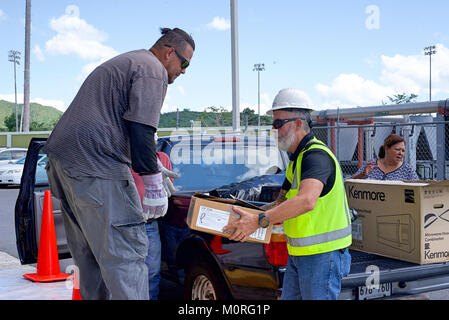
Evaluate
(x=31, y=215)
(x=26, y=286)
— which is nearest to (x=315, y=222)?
(x=31, y=215)

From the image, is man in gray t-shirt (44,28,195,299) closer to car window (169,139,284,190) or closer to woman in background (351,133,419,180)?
car window (169,139,284,190)

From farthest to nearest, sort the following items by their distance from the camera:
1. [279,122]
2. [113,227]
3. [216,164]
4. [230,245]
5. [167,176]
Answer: [216,164], [167,176], [230,245], [279,122], [113,227]

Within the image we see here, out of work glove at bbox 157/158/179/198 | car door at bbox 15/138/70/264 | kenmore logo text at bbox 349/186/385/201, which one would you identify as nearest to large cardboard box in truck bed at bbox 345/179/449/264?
kenmore logo text at bbox 349/186/385/201

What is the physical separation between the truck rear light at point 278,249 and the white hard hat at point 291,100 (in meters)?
0.87

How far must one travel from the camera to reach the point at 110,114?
3092mm

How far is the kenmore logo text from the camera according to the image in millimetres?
4230

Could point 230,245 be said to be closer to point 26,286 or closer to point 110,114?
point 110,114

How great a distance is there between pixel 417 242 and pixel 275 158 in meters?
2.08

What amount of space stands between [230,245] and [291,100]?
1.30m

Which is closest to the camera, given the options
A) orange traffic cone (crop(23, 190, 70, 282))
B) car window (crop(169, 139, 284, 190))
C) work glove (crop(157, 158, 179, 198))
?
work glove (crop(157, 158, 179, 198))

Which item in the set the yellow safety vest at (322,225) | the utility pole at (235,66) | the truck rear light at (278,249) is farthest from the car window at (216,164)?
the utility pole at (235,66)

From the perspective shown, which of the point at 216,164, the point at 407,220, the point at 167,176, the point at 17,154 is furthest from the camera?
the point at 17,154

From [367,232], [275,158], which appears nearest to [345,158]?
[275,158]

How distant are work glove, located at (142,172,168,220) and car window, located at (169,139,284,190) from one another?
6.91ft
